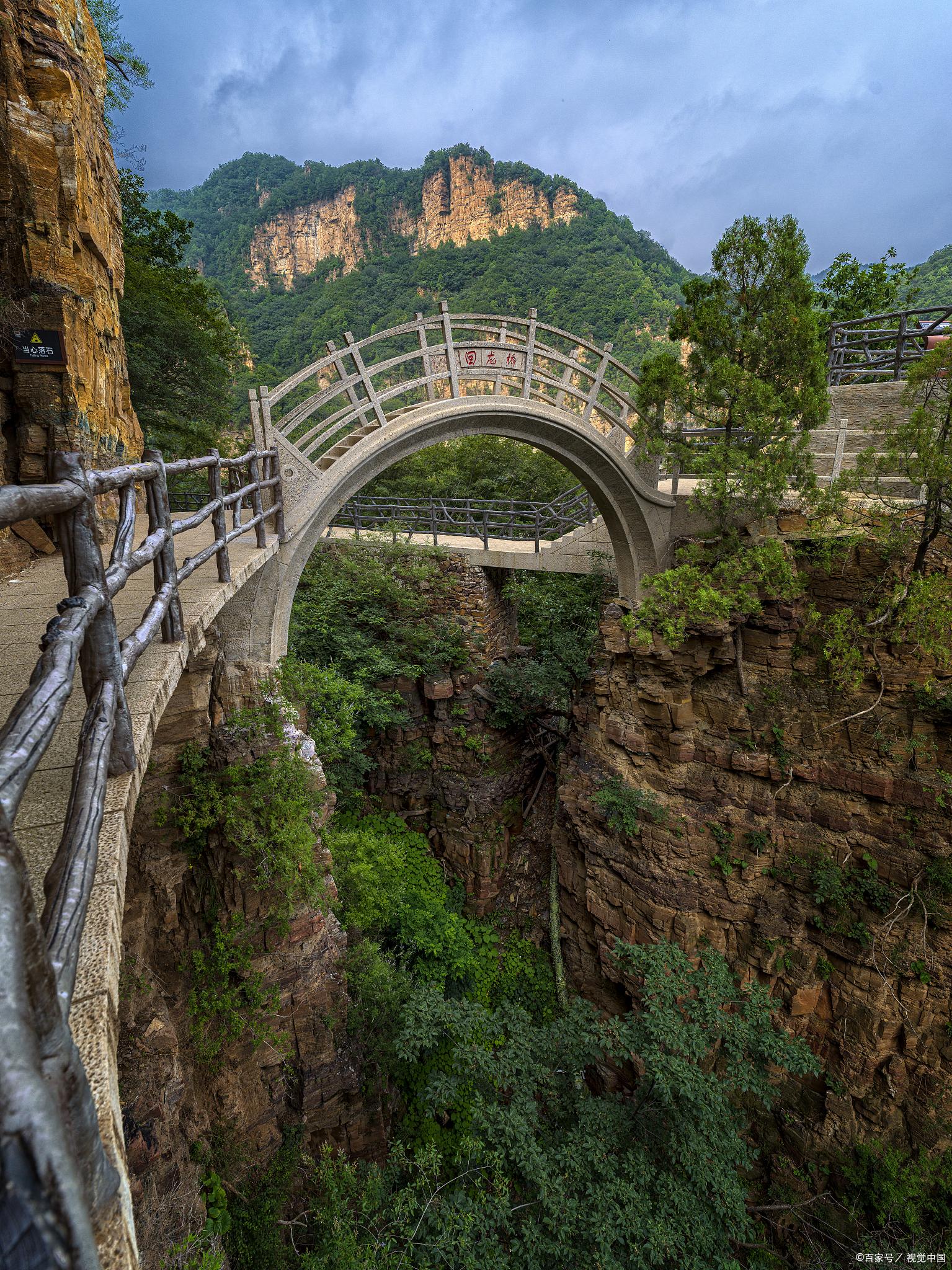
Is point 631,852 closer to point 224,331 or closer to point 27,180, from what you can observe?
point 27,180

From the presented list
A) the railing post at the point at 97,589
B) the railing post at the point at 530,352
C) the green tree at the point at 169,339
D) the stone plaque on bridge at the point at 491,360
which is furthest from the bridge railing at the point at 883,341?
the green tree at the point at 169,339

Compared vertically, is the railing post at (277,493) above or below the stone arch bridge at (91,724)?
above

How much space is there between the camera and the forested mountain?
28.3 m

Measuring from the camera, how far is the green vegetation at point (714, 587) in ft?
19.4

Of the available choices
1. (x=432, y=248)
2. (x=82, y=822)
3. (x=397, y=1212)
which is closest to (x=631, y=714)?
(x=397, y=1212)

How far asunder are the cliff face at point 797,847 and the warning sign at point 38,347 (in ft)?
20.2

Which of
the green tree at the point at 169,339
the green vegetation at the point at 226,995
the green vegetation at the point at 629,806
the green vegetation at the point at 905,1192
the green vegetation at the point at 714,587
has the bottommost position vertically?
the green vegetation at the point at 905,1192

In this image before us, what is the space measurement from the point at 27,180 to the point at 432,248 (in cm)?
5240

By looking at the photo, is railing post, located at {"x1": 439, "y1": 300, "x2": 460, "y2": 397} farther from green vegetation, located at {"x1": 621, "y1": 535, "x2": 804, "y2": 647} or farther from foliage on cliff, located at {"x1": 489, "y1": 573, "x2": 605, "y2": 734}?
foliage on cliff, located at {"x1": 489, "y1": 573, "x2": 605, "y2": 734}

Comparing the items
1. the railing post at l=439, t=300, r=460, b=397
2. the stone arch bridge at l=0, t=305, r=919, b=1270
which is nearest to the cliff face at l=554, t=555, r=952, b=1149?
the railing post at l=439, t=300, r=460, b=397

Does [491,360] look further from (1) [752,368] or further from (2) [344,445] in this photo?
(1) [752,368]

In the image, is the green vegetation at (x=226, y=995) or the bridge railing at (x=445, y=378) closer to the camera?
the green vegetation at (x=226, y=995)

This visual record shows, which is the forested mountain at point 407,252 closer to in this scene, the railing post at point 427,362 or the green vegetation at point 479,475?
the green vegetation at point 479,475

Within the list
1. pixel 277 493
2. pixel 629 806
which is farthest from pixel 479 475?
pixel 277 493
